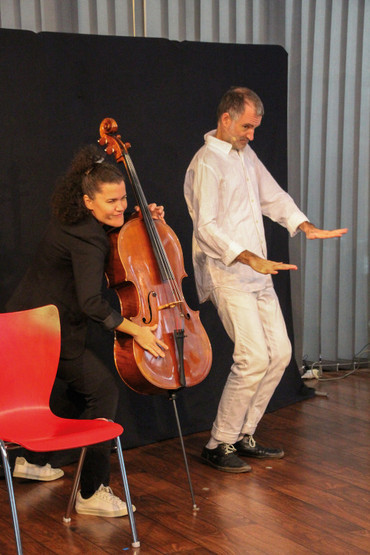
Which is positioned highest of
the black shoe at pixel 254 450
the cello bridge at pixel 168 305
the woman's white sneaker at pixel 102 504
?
the cello bridge at pixel 168 305

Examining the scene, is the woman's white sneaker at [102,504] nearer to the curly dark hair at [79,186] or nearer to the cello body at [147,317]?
the cello body at [147,317]

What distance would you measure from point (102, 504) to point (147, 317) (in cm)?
75

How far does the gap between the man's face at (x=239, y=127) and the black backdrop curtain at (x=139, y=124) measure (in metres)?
0.58

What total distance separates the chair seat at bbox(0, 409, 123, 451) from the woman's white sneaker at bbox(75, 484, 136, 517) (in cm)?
41

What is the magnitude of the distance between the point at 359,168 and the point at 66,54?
256 centimetres

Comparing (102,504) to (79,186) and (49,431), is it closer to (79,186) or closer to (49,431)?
(49,431)

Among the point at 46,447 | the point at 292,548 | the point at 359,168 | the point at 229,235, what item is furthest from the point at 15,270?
the point at 359,168

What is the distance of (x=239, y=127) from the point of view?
12.1ft

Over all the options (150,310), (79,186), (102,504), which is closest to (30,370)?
(150,310)

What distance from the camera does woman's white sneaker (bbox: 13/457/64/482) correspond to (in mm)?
3588

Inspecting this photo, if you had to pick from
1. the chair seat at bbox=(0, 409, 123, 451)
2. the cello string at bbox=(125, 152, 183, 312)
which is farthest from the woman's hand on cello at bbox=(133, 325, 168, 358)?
the chair seat at bbox=(0, 409, 123, 451)

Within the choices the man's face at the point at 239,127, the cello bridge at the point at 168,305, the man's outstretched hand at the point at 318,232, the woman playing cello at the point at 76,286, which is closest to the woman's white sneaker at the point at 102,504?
the woman playing cello at the point at 76,286

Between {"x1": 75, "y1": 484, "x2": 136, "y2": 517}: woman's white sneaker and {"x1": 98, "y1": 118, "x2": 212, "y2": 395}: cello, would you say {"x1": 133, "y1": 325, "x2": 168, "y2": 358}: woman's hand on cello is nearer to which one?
{"x1": 98, "y1": 118, "x2": 212, "y2": 395}: cello

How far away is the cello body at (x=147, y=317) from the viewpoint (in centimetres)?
309
